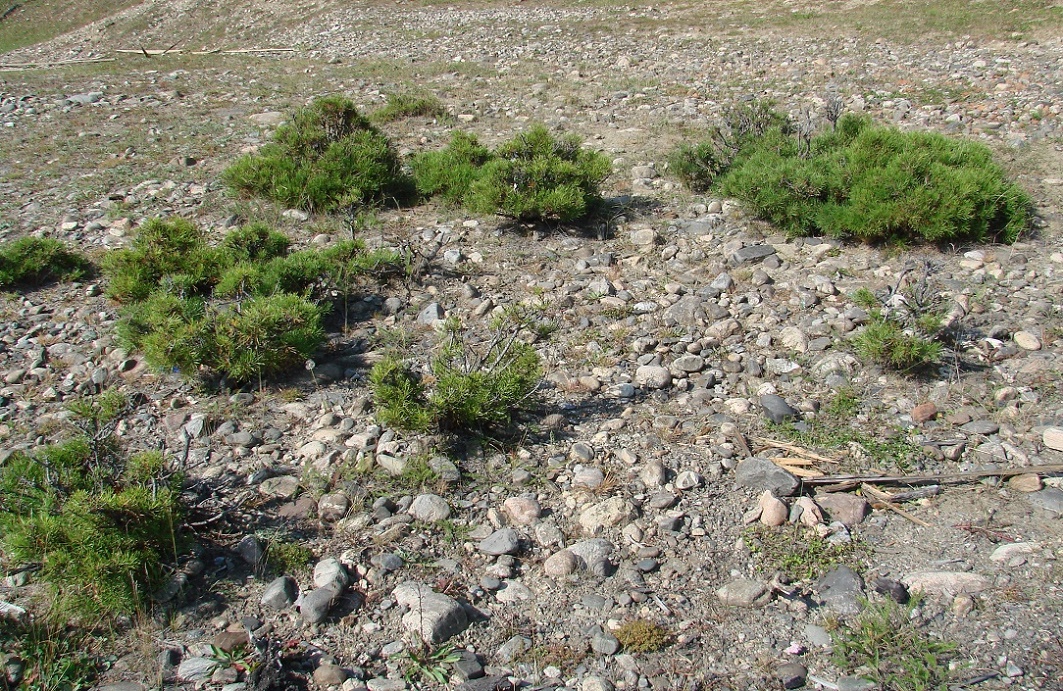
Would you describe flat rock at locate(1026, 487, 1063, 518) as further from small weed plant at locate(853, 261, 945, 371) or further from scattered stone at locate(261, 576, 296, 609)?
scattered stone at locate(261, 576, 296, 609)

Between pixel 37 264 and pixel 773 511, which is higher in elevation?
pixel 37 264

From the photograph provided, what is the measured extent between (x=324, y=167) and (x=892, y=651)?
263 inches

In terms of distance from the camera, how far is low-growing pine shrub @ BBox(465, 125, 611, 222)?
7.35m

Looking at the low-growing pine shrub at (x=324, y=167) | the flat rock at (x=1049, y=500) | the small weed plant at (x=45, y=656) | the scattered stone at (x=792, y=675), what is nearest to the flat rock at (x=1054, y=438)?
the flat rock at (x=1049, y=500)

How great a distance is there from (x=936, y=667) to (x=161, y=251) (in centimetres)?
581

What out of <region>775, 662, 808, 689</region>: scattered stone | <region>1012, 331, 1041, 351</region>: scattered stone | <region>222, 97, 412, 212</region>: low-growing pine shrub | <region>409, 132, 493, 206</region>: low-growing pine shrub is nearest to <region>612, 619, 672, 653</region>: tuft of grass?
<region>775, 662, 808, 689</region>: scattered stone

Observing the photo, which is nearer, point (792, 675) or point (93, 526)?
point (792, 675)

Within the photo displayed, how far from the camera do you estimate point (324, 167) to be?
27.1ft

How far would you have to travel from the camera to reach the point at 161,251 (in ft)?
21.4

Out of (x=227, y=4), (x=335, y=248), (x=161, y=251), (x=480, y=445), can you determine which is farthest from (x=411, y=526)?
(x=227, y=4)

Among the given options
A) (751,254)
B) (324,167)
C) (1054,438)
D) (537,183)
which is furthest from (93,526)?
(324,167)

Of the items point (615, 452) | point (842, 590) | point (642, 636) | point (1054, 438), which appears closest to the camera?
point (642, 636)

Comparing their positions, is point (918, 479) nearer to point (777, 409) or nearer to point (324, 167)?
point (777, 409)

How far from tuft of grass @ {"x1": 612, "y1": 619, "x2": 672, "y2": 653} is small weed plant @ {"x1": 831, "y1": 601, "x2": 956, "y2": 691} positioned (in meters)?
0.67
